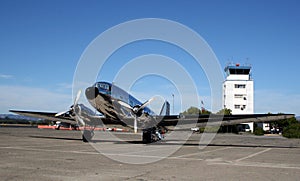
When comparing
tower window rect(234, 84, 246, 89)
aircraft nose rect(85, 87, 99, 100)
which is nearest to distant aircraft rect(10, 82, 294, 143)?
aircraft nose rect(85, 87, 99, 100)

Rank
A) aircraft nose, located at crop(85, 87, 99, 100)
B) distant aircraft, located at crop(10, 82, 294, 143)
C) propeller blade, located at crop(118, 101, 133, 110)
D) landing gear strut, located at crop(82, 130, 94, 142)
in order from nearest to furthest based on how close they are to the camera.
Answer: aircraft nose, located at crop(85, 87, 99, 100), distant aircraft, located at crop(10, 82, 294, 143), propeller blade, located at crop(118, 101, 133, 110), landing gear strut, located at crop(82, 130, 94, 142)

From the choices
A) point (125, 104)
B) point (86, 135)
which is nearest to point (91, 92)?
point (125, 104)

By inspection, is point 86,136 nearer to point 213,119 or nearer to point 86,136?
point 86,136

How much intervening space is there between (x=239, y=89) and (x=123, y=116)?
230 ft

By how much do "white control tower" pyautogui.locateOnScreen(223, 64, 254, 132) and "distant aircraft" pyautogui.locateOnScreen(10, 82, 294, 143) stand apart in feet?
205

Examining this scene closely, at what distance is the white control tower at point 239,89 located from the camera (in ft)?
300

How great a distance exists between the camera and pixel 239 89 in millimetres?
91750

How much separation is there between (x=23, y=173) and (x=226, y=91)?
3428 inches

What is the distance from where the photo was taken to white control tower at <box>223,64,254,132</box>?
300 feet

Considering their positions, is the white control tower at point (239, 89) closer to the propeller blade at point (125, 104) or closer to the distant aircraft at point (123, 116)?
the distant aircraft at point (123, 116)

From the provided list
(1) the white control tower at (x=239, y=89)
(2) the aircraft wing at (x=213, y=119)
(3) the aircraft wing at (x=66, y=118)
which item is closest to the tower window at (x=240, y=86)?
Answer: (1) the white control tower at (x=239, y=89)

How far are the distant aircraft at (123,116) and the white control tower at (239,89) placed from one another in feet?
205

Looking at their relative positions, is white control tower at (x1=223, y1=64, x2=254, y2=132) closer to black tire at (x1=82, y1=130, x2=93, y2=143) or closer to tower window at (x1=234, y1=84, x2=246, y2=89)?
tower window at (x1=234, y1=84, x2=246, y2=89)

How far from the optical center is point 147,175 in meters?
11.0
